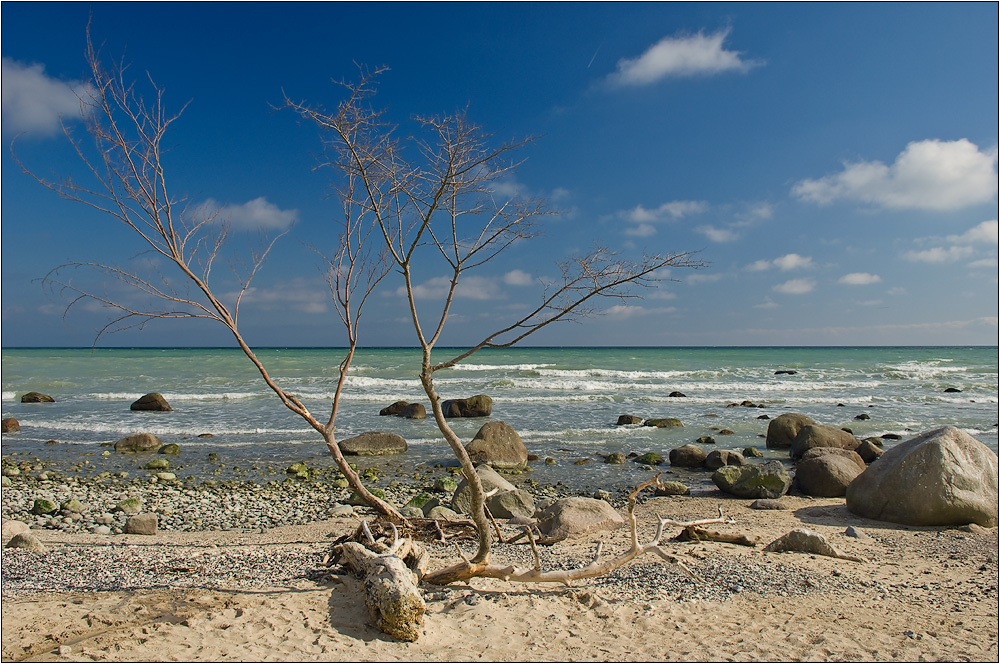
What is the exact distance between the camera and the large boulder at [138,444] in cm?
1343

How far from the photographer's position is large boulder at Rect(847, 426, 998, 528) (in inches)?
279

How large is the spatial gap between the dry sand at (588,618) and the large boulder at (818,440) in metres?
7.88

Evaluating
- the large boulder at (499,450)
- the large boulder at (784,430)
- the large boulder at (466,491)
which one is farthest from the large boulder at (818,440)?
the large boulder at (466,491)

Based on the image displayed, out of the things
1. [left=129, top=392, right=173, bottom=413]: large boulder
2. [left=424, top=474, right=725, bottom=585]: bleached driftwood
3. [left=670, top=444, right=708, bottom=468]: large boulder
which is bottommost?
[left=670, top=444, right=708, bottom=468]: large boulder

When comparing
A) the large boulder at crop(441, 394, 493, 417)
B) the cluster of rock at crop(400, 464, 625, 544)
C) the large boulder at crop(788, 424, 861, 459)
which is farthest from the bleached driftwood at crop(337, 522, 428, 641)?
the large boulder at crop(441, 394, 493, 417)

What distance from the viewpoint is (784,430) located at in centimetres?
1478

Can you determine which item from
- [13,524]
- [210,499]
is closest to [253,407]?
[210,499]

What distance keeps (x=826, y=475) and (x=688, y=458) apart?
2853 mm

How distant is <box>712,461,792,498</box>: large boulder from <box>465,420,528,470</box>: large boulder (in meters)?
4.18

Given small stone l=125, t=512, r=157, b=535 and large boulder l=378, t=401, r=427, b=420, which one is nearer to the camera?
small stone l=125, t=512, r=157, b=535

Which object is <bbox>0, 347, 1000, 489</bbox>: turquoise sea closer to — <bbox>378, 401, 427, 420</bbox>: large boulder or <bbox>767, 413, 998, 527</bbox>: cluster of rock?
<bbox>378, 401, 427, 420</bbox>: large boulder

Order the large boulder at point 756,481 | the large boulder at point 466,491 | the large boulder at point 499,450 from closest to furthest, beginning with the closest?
the large boulder at point 466,491, the large boulder at point 756,481, the large boulder at point 499,450

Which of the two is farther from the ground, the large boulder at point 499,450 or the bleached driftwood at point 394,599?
the bleached driftwood at point 394,599

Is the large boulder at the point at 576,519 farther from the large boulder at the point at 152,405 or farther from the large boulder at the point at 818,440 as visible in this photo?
the large boulder at the point at 152,405
